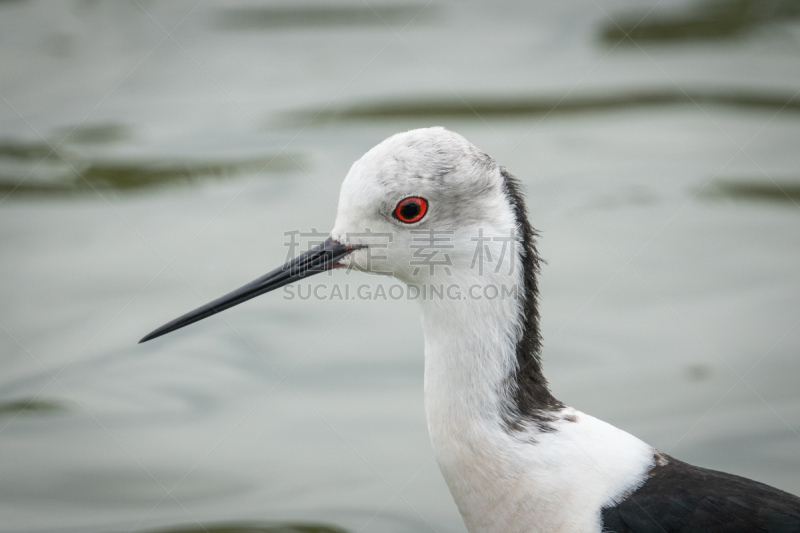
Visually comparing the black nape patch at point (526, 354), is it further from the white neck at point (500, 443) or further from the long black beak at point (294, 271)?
the long black beak at point (294, 271)

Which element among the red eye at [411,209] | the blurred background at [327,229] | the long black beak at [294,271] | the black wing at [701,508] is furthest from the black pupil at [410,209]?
the blurred background at [327,229]

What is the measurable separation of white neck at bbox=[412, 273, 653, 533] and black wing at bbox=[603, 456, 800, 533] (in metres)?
0.08

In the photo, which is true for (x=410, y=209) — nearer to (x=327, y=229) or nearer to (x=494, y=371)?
(x=494, y=371)

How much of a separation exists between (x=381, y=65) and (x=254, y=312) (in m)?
3.71

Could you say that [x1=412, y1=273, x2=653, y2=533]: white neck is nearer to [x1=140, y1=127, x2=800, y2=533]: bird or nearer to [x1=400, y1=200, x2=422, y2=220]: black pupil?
[x1=140, y1=127, x2=800, y2=533]: bird

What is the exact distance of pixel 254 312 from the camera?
7.10m

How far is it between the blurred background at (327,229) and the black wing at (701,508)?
71.4 inches

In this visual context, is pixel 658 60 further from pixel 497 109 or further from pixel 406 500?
pixel 406 500

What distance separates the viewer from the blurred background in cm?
584

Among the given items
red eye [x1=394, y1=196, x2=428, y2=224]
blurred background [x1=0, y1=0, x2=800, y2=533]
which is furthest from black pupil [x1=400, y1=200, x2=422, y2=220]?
blurred background [x1=0, y1=0, x2=800, y2=533]

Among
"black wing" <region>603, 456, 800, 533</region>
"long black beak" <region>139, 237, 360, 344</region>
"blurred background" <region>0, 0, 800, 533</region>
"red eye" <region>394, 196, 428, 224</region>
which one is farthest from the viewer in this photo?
"blurred background" <region>0, 0, 800, 533</region>

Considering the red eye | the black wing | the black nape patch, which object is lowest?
the black wing

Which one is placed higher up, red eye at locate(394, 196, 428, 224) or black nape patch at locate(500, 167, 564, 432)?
red eye at locate(394, 196, 428, 224)

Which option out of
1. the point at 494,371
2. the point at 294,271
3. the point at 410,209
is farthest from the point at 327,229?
the point at 494,371
